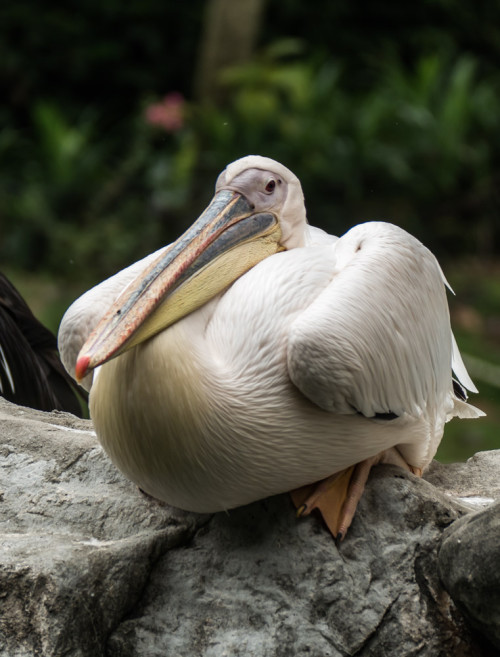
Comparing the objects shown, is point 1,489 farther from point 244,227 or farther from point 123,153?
point 123,153

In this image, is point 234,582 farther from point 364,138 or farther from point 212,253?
point 364,138

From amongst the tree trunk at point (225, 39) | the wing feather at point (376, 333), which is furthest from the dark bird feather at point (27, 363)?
the tree trunk at point (225, 39)

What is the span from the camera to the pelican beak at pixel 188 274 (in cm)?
186

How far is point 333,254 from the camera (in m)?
2.22

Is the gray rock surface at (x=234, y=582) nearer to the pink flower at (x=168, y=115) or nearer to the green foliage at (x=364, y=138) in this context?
the green foliage at (x=364, y=138)

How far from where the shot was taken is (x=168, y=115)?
844 centimetres

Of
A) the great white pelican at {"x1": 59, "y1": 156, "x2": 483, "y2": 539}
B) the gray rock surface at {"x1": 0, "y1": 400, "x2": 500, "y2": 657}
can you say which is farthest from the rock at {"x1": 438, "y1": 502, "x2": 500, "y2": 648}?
the great white pelican at {"x1": 59, "y1": 156, "x2": 483, "y2": 539}

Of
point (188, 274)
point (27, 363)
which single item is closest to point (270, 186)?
point (188, 274)

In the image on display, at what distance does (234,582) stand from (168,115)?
6767 mm

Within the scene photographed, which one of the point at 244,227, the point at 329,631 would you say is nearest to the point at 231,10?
the point at 244,227

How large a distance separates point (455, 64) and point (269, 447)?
8536 millimetres

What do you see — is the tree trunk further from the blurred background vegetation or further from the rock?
the rock

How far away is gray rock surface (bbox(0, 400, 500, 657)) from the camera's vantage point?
2037 mm

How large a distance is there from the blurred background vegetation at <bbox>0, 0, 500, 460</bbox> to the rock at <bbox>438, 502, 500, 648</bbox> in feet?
13.6
